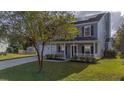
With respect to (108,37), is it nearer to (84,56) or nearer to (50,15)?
(84,56)

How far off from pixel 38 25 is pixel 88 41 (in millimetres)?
2608

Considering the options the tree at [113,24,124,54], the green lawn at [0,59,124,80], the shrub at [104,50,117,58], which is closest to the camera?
the green lawn at [0,59,124,80]

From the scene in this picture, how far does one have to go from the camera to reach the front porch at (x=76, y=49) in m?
7.73

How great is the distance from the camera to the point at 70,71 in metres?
7.06

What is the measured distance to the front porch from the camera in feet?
25.3

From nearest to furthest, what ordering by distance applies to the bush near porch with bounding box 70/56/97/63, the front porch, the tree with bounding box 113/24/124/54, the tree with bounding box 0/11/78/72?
the tree with bounding box 0/11/78/72 < the tree with bounding box 113/24/124/54 < the bush near porch with bounding box 70/56/97/63 < the front porch

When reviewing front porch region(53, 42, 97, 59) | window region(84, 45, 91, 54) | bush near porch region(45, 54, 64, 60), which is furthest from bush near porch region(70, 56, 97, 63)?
bush near porch region(45, 54, 64, 60)

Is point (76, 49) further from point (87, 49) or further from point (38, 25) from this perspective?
point (38, 25)

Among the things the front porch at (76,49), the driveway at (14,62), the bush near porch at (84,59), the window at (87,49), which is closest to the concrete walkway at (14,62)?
the driveway at (14,62)

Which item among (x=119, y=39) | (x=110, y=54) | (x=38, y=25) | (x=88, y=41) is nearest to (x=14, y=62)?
(x=38, y=25)

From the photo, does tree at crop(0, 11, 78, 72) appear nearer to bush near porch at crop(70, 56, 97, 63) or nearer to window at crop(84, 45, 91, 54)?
bush near porch at crop(70, 56, 97, 63)

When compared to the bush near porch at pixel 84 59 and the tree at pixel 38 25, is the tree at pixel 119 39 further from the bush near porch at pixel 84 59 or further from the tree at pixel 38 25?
the tree at pixel 38 25

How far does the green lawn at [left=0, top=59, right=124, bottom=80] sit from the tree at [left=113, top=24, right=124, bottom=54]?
1.45ft
